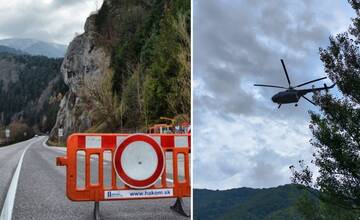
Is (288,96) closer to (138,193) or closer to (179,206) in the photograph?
(179,206)

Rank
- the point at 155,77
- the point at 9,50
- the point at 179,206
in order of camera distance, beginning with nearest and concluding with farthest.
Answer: the point at 9,50
the point at 155,77
the point at 179,206

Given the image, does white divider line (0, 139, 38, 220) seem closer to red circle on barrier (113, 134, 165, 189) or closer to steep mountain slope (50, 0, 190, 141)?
steep mountain slope (50, 0, 190, 141)

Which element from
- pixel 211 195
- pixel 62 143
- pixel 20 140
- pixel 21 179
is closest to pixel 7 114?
pixel 20 140

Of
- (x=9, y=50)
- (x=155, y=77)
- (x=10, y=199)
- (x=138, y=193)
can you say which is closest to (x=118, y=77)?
(x=155, y=77)

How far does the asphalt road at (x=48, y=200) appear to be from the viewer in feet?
8.86

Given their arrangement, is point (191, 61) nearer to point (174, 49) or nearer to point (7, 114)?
point (174, 49)

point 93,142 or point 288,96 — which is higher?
point 288,96

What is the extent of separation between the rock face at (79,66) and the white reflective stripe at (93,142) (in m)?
0.38

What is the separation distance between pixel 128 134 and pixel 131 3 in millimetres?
675

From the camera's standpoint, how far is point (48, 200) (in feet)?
9.93

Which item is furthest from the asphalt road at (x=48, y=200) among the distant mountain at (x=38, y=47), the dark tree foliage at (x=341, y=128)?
the dark tree foliage at (x=341, y=128)

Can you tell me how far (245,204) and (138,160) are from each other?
132 m

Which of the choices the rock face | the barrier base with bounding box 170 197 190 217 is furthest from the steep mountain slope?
the barrier base with bounding box 170 197 190 217

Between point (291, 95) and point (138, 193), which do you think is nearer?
point (138, 193)
